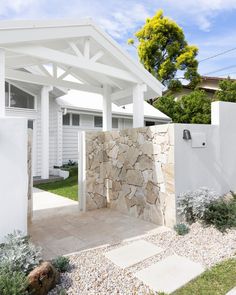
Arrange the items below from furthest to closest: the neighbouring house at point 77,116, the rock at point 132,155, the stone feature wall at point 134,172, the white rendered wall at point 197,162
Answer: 1. the neighbouring house at point 77,116
2. the rock at point 132,155
3. the stone feature wall at point 134,172
4. the white rendered wall at point 197,162

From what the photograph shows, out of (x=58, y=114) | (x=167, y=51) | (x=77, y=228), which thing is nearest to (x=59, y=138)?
(x=58, y=114)

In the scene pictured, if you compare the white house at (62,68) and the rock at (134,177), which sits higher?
the white house at (62,68)

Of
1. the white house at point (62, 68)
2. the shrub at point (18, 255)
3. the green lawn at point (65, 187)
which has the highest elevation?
the white house at point (62, 68)

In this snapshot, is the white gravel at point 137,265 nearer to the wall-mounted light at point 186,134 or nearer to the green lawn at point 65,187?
the wall-mounted light at point 186,134

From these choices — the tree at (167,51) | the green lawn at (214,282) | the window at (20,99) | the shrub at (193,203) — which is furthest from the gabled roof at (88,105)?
the green lawn at (214,282)

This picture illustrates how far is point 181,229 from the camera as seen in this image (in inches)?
204

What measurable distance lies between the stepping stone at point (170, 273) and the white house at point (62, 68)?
368cm

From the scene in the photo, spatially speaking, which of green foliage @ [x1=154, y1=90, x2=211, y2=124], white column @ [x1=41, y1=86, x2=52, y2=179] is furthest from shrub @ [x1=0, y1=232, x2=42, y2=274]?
green foliage @ [x1=154, y1=90, x2=211, y2=124]

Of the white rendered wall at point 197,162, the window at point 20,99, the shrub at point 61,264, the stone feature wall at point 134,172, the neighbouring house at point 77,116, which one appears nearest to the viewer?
the shrub at point 61,264

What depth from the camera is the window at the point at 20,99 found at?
1167 cm

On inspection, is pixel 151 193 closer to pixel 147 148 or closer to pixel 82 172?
pixel 147 148

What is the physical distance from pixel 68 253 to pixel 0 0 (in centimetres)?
724

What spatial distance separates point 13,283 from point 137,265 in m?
1.87

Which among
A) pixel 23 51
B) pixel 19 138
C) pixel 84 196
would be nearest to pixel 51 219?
pixel 84 196
